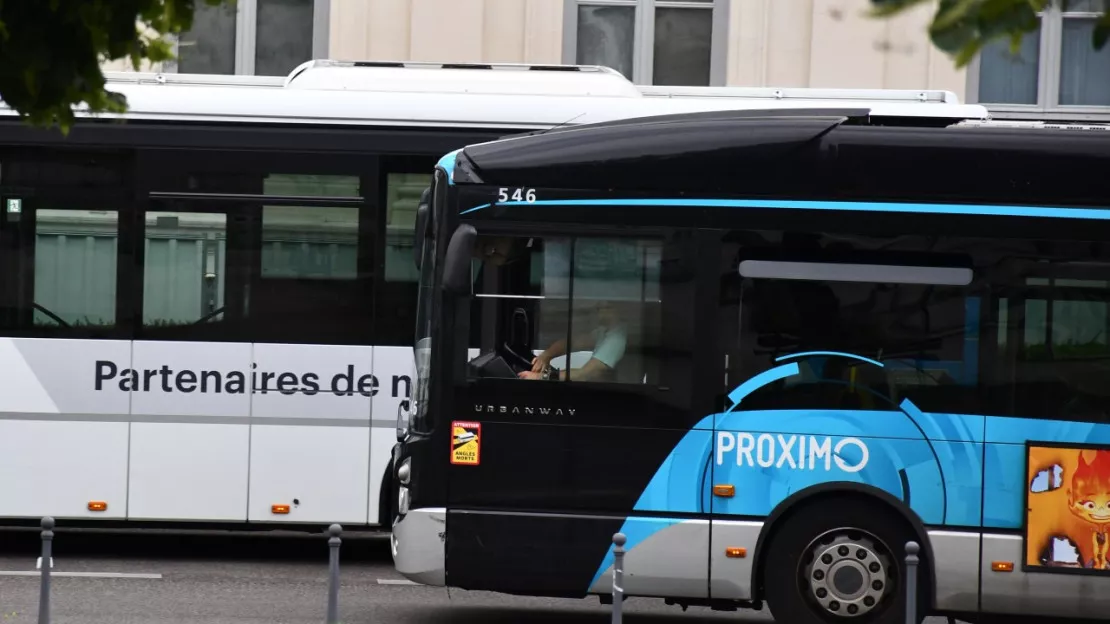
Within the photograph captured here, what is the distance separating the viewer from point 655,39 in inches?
798

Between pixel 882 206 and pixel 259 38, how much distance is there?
13.2 meters

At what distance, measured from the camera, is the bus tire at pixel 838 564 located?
341 inches

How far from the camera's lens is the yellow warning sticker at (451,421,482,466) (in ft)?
29.1

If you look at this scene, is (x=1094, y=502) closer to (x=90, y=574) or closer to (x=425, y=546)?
(x=425, y=546)

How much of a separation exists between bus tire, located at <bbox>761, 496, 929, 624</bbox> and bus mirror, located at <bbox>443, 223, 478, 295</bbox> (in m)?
2.33

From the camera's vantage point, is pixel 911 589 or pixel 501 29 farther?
pixel 501 29

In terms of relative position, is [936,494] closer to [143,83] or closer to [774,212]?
[774,212]

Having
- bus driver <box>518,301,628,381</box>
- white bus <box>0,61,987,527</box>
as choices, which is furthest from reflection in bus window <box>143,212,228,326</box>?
bus driver <box>518,301,628,381</box>

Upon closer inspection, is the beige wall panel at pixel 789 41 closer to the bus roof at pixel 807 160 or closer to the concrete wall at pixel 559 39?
the concrete wall at pixel 559 39

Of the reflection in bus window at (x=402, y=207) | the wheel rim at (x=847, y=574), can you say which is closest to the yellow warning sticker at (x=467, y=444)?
the wheel rim at (x=847, y=574)

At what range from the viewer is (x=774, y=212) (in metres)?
8.85

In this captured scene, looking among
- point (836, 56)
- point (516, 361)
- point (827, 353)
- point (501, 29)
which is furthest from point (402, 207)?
point (836, 56)

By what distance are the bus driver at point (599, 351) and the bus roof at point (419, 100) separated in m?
2.92

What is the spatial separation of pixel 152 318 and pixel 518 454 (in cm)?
385
